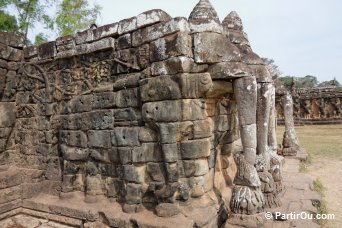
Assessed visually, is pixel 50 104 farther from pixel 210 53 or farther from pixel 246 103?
pixel 246 103

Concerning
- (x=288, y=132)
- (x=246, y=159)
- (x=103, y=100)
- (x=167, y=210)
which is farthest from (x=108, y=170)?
(x=288, y=132)

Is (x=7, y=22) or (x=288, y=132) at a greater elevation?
(x=7, y=22)

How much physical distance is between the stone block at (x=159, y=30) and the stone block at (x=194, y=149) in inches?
61.7

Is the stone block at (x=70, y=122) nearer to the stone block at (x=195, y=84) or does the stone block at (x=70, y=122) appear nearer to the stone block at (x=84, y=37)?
the stone block at (x=84, y=37)

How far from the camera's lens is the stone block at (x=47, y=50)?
5.54 metres

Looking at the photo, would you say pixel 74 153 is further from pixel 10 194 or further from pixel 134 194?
pixel 10 194

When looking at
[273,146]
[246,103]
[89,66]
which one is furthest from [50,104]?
[273,146]

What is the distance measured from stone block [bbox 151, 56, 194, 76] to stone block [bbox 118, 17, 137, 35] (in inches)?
31.9

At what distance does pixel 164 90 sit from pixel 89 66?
74.0 inches

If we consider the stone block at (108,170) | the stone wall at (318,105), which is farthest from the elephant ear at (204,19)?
the stone wall at (318,105)

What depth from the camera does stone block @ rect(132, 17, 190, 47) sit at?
153 inches

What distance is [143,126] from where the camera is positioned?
4.27 metres

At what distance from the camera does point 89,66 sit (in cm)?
507

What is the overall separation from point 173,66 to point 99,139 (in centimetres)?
188
